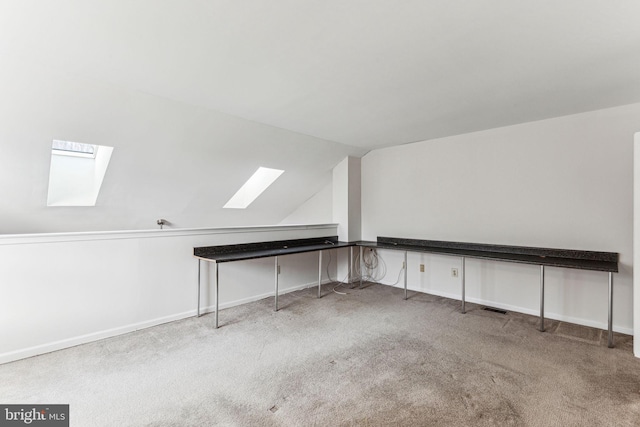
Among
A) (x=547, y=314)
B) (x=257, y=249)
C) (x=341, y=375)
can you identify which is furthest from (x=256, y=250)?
(x=547, y=314)

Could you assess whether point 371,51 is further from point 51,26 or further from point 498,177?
point 498,177

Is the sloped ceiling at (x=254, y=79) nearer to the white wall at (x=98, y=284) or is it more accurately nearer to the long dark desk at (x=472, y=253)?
the white wall at (x=98, y=284)

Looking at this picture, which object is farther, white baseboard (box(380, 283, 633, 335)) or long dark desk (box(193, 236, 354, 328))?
long dark desk (box(193, 236, 354, 328))

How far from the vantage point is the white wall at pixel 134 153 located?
2.54m

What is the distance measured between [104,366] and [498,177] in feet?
14.3

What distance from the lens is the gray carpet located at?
5.98ft

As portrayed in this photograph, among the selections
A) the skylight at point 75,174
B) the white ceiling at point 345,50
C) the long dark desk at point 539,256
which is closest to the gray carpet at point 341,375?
the long dark desk at point 539,256

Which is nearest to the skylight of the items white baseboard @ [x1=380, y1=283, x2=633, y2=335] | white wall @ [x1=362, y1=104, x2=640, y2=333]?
white wall @ [x1=362, y1=104, x2=640, y2=333]

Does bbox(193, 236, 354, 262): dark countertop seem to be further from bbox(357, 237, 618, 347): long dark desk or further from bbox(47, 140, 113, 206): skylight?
bbox(47, 140, 113, 206): skylight

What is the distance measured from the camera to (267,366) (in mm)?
2395

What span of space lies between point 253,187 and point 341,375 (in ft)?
11.9

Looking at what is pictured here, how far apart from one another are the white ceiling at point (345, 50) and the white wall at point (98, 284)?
55.4 inches

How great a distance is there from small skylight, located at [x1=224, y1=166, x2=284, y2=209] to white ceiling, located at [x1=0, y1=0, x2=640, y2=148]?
195 cm

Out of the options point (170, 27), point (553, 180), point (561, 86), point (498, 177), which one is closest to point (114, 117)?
point (170, 27)
